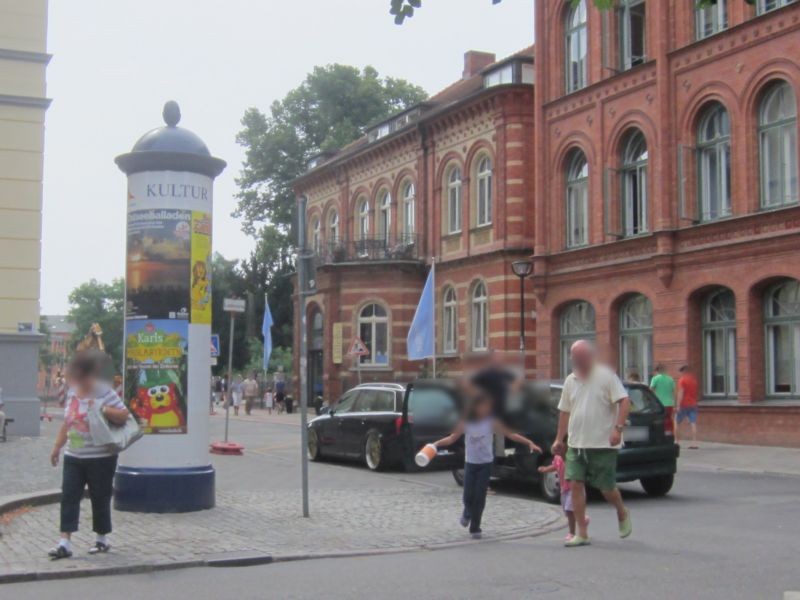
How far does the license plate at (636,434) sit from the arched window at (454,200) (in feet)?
82.8

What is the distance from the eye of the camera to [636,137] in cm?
2945

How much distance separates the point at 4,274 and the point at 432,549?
16.5 meters

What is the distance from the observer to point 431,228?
40.8 m

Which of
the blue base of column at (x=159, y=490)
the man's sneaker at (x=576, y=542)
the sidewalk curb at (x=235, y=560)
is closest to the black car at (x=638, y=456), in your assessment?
the sidewalk curb at (x=235, y=560)

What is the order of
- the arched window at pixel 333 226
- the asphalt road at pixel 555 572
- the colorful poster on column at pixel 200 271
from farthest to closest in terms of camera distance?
the arched window at pixel 333 226
the colorful poster on column at pixel 200 271
the asphalt road at pixel 555 572

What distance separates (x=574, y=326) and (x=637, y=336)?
2739mm

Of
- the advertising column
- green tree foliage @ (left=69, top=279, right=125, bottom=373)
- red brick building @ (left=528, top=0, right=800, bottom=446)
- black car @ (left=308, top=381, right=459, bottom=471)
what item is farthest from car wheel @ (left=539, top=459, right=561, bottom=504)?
green tree foliage @ (left=69, top=279, right=125, bottom=373)

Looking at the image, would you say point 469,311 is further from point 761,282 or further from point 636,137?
point 761,282

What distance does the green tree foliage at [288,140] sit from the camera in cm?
6225

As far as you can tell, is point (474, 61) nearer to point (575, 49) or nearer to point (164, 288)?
point (575, 49)

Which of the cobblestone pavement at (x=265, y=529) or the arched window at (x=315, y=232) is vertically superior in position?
the arched window at (x=315, y=232)

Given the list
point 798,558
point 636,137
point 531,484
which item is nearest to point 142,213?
point 531,484

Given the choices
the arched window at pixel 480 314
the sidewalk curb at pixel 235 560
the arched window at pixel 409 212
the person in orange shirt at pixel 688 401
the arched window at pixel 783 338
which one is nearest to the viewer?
the sidewalk curb at pixel 235 560

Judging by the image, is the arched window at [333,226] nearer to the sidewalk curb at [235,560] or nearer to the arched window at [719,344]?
the arched window at [719,344]
